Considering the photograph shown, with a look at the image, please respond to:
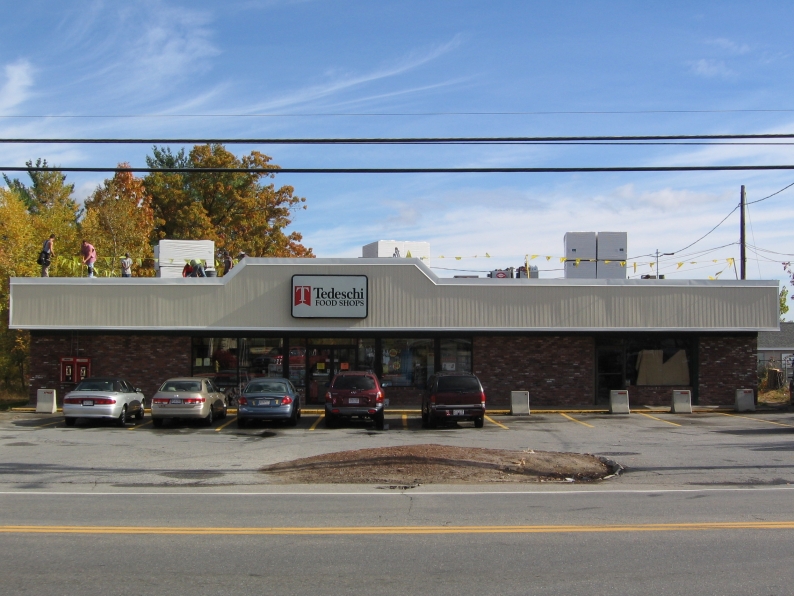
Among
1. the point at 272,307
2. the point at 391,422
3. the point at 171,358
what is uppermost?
the point at 272,307

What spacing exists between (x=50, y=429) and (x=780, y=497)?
18604mm

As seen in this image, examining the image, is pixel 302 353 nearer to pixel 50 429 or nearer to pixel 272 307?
pixel 272 307

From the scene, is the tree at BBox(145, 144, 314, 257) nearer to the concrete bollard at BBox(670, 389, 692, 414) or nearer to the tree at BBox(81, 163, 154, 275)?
the tree at BBox(81, 163, 154, 275)

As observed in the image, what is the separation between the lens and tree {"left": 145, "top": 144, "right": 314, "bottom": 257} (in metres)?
53.1

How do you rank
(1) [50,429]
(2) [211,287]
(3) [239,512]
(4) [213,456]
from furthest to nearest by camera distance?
(2) [211,287]
(1) [50,429]
(4) [213,456]
(3) [239,512]

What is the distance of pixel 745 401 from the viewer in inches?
1124

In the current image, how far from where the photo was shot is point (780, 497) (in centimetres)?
1200

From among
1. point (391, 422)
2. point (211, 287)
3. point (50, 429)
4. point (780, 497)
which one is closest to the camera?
point (780, 497)

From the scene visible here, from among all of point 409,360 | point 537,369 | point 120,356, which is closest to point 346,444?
point 409,360

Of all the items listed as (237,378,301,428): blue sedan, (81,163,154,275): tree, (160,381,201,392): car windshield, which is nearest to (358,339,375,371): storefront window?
(237,378,301,428): blue sedan

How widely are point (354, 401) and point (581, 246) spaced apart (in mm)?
16017

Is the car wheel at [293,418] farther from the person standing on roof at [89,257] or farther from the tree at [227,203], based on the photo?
the tree at [227,203]

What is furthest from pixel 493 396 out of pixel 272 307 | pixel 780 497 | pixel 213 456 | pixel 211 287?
pixel 780 497

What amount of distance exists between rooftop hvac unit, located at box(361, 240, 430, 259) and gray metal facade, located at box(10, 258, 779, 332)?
194 inches
